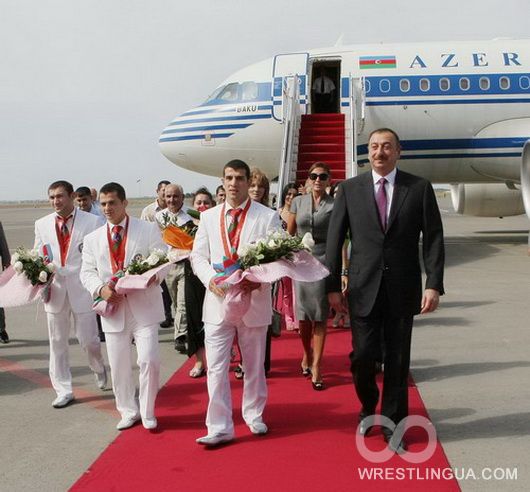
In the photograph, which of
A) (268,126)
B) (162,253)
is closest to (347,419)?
(162,253)

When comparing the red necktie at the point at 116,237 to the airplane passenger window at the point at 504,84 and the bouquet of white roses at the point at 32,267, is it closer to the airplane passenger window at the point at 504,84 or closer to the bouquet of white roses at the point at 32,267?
the bouquet of white roses at the point at 32,267

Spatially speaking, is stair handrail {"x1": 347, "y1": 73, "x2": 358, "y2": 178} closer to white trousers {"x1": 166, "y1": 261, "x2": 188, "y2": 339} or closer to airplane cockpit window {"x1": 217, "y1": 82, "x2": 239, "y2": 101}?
airplane cockpit window {"x1": 217, "y1": 82, "x2": 239, "y2": 101}

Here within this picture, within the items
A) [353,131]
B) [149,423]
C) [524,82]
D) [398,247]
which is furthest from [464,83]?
[149,423]

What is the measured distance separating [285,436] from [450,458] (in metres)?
1.06

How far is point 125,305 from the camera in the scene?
182 inches

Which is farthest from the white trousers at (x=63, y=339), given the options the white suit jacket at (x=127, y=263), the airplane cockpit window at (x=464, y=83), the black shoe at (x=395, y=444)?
the airplane cockpit window at (x=464, y=83)

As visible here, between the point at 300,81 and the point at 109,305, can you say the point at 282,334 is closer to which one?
the point at 109,305

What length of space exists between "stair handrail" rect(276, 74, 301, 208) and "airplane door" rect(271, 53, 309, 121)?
0.54ft

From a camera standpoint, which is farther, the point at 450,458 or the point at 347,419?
the point at 347,419

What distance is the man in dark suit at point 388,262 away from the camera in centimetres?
417

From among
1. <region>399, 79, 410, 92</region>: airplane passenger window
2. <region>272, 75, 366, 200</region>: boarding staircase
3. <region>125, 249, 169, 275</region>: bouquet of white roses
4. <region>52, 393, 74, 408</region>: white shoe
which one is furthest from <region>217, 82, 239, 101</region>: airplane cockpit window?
<region>125, 249, 169, 275</region>: bouquet of white roses

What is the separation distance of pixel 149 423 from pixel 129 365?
424 mm

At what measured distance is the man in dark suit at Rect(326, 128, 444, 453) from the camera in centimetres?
417

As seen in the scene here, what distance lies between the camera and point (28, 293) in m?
5.13
